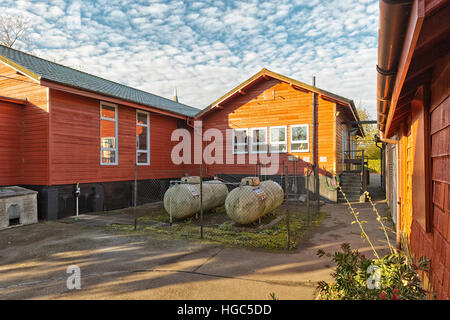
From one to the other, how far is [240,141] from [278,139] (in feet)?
7.62

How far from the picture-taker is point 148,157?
14195 millimetres

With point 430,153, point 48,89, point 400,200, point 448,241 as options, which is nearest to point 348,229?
point 400,200

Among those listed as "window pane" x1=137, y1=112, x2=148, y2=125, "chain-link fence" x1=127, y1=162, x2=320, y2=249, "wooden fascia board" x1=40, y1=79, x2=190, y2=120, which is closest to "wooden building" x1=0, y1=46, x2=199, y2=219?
"wooden fascia board" x1=40, y1=79, x2=190, y2=120

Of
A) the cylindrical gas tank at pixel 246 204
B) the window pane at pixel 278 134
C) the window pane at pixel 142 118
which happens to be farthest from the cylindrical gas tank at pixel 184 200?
the window pane at pixel 278 134

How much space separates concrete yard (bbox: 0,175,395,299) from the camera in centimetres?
408

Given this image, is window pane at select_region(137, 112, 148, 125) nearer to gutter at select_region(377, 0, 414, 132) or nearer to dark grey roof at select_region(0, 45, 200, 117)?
dark grey roof at select_region(0, 45, 200, 117)

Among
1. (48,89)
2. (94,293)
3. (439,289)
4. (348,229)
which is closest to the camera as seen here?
(439,289)

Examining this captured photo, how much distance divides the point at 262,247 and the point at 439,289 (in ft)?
13.2

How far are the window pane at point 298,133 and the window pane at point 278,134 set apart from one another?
1.85 feet

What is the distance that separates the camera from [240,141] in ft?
52.5

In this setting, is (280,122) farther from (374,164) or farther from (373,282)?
(374,164)

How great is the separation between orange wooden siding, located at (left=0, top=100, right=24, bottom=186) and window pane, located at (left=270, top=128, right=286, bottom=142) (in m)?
11.7

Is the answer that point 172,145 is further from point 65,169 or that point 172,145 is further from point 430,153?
point 430,153

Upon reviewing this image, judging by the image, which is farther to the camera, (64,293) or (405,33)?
(64,293)
